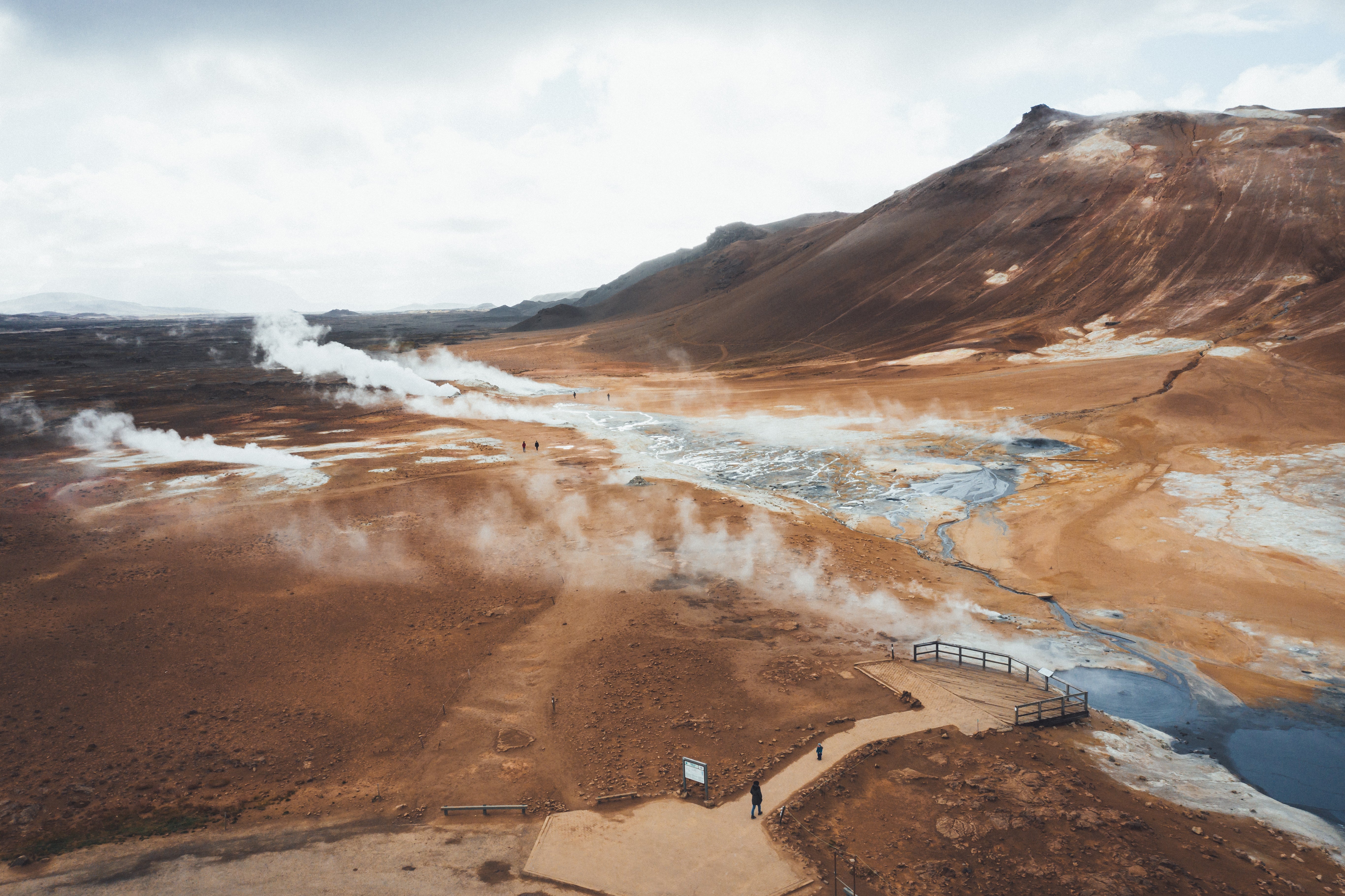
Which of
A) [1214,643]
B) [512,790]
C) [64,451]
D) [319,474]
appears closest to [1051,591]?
[1214,643]

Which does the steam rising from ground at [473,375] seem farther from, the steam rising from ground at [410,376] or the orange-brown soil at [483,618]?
the orange-brown soil at [483,618]

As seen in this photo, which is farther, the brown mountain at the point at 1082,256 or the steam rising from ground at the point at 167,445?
the brown mountain at the point at 1082,256

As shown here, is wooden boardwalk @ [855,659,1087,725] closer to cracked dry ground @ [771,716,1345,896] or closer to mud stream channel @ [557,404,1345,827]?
cracked dry ground @ [771,716,1345,896]

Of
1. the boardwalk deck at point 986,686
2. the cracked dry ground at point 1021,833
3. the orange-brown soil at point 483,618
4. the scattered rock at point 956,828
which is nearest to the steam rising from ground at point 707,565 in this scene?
the orange-brown soil at point 483,618

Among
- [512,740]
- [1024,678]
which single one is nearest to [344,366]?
[512,740]

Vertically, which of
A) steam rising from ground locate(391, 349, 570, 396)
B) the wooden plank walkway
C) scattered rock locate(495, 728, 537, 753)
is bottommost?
scattered rock locate(495, 728, 537, 753)

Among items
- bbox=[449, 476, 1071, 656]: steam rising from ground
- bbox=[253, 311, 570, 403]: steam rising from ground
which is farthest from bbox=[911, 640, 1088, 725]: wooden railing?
bbox=[253, 311, 570, 403]: steam rising from ground
